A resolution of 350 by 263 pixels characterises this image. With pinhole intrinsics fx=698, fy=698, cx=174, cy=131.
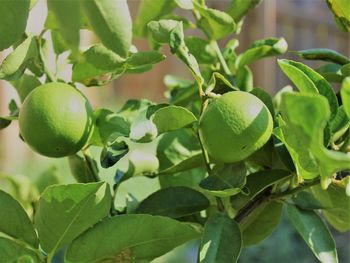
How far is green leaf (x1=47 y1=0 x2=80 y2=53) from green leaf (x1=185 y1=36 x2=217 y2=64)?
376mm

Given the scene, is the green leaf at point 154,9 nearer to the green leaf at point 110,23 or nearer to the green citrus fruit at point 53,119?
the green citrus fruit at point 53,119

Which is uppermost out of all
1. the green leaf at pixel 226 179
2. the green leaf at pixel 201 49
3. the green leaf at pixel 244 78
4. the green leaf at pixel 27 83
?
the green leaf at pixel 27 83

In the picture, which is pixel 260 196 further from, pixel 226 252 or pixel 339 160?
pixel 339 160

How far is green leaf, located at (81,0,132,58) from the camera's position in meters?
0.32

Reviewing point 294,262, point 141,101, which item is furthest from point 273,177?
point 294,262

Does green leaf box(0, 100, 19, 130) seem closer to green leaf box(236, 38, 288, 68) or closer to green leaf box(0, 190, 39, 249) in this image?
green leaf box(0, 190, 39, 249)

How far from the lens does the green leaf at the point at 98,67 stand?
53 centimetres

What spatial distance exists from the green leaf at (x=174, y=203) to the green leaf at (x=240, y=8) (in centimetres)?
18

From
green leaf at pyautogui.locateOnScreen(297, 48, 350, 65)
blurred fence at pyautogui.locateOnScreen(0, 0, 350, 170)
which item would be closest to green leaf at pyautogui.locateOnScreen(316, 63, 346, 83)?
green leaf at pyautogui.locateOnScreen(297, 48, 350, 65)

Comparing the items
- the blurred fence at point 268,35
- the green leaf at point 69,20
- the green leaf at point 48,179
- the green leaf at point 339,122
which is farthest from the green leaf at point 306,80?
the blurred fence at point 268,35

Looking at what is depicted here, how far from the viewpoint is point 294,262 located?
3.36m

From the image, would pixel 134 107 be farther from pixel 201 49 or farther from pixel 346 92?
pixel 346 92

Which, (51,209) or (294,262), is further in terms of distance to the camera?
(294,262)

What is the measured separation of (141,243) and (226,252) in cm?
6
